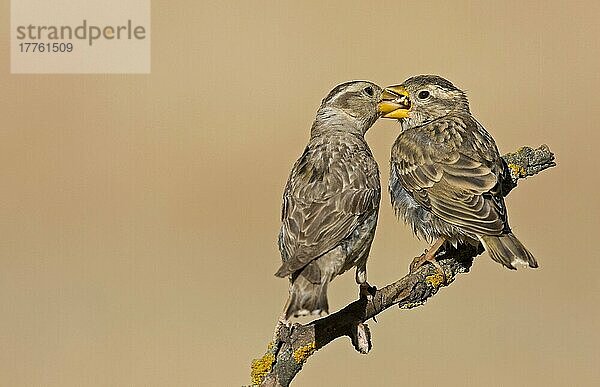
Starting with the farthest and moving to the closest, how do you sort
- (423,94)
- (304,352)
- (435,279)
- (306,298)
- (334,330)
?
(423,94) < (435,279) < (306,298) < (334,330) < (304,352)

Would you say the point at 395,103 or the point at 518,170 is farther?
the point at 395,103

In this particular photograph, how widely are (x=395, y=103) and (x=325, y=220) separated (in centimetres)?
224

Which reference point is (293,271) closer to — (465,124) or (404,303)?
(404,303)

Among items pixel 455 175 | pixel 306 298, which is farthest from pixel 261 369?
pixel 455 175

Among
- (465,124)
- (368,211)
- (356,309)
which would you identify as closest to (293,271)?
(356,309)

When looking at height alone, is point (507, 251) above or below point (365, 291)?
above

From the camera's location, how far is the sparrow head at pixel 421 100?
30.0 feet

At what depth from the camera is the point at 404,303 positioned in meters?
6.98

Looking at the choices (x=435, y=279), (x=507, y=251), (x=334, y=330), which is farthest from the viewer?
(x=507, y=251)

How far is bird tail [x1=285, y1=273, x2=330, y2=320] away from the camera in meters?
6.43

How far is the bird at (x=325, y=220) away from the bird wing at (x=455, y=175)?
0.45 m

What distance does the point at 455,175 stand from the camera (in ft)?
27.1

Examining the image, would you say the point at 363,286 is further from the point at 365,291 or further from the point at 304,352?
the point at 304,352

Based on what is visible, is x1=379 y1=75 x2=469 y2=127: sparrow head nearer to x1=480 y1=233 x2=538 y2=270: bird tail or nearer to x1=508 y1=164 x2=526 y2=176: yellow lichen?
x1=508 y1=164 x2=526 y2=176: yellow lichen
